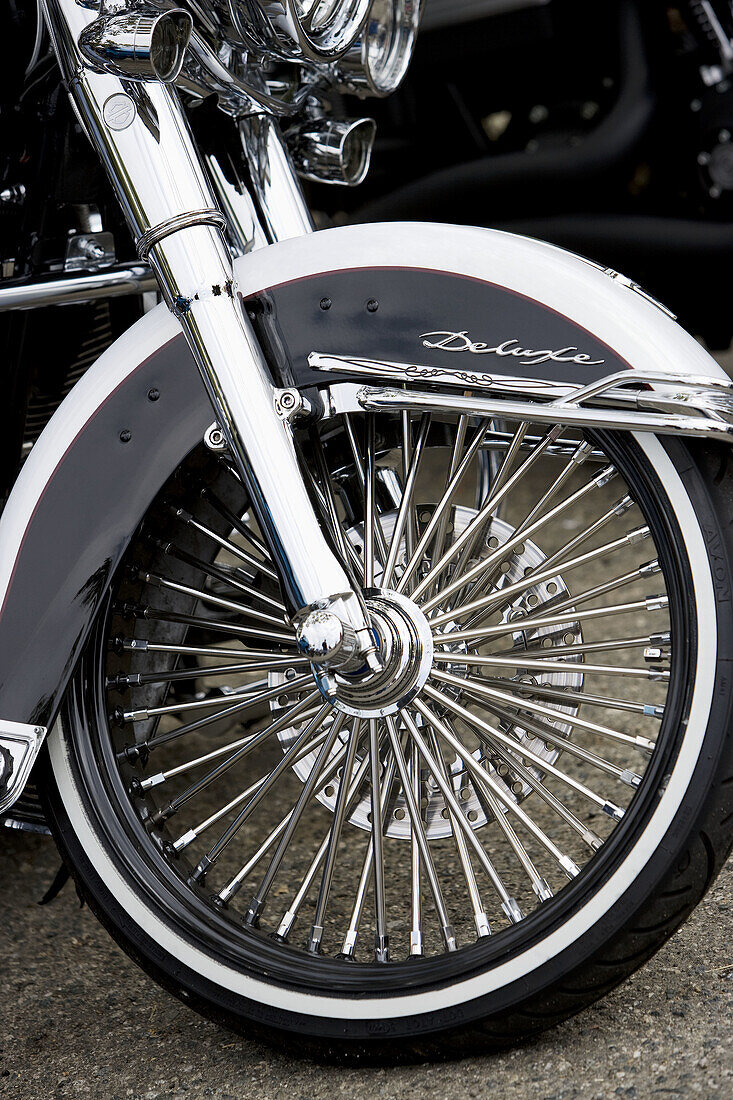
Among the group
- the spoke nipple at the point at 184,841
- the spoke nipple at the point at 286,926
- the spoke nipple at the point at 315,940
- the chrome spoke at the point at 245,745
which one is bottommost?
the spoke nipple at the point at 315,940

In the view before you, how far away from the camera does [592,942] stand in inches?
48.5

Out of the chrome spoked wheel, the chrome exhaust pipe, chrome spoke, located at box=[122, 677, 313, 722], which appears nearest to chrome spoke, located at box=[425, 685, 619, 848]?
the chrome spoked wheel

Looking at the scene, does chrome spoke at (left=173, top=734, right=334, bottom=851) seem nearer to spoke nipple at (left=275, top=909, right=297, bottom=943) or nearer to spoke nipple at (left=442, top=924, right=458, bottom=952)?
spoke nipple at (left=275, top=909, right=297, bottom=943)

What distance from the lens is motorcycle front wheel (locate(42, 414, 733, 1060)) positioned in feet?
3.96

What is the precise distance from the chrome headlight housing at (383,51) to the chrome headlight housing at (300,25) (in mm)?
106

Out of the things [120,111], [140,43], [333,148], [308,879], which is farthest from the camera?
[333,148]

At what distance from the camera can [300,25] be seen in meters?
1.32

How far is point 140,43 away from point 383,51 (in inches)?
18.8

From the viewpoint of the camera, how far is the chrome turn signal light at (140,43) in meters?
1.20

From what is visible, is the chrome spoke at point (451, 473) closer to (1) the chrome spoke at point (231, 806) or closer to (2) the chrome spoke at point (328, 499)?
(2) the chrome spoke at point (328, 499)

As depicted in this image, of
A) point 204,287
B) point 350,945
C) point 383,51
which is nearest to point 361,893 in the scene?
point 350,945

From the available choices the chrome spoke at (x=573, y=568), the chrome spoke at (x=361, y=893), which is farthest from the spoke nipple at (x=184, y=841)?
the chrome spoke at (x=573, y=568)

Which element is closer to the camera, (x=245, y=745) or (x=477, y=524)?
(x=477, y=524)

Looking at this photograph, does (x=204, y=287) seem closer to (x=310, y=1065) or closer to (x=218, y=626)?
(x=218, y=626)
